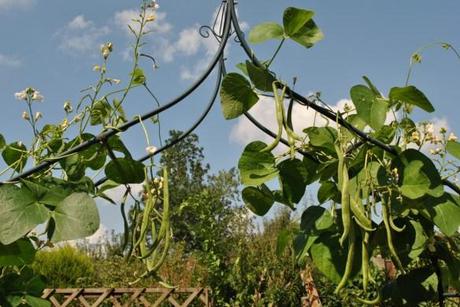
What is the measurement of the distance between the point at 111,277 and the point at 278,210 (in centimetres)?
233

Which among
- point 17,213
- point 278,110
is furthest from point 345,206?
point 17,213

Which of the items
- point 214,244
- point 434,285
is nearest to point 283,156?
point 434,285

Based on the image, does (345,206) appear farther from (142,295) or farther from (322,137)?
(142,295)

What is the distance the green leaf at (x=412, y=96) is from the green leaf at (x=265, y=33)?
0.24 m

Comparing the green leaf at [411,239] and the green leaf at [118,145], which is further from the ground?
the green leaf at [118,145]

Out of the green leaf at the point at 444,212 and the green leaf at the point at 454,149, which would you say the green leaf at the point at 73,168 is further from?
the green leaf at the point at 454,149

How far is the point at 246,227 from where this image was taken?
18.0 feet

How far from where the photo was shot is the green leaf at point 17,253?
44.4 inches

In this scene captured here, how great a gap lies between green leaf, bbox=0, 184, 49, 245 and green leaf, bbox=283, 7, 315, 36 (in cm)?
52

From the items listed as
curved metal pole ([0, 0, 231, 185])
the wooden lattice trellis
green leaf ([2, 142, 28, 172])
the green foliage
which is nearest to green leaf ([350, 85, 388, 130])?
curved metal pole ([0, 0, 231, 185])

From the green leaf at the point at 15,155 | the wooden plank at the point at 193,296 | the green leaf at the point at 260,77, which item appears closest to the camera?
the green leaf at the point at 260,77

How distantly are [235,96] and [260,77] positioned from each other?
0.22ft

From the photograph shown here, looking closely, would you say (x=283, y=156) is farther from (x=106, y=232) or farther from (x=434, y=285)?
(x=106, y=232)

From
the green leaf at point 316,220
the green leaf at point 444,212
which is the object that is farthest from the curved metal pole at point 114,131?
→ the green leaf at point 444,212
